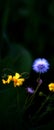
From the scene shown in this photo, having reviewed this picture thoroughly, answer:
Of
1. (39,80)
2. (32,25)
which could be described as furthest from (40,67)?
(32,25)

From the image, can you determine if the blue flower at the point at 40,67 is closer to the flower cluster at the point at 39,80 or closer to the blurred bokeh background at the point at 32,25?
the flower cluster at the point at 39,80

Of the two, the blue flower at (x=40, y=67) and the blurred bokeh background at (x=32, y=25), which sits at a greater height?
the blurred bokeh background at (x=32, y=25)

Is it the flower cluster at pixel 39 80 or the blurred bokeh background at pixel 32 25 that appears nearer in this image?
the flower cluster at pixel 39 80

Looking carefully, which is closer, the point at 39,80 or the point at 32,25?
the point at 39,80

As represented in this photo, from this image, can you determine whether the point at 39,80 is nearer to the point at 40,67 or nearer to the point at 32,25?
the point at 40,67

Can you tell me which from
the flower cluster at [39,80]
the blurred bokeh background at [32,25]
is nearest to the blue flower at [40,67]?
the flower cluster at [39,80]

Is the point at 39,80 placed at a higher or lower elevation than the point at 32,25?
lower

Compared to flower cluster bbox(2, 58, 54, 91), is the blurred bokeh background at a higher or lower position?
higher

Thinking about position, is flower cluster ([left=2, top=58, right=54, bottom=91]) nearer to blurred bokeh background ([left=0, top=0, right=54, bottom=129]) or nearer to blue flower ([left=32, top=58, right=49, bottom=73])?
blue flower ([left=32, top=58, right=49, bottom=73])

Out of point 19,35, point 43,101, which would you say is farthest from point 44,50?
point 43,101

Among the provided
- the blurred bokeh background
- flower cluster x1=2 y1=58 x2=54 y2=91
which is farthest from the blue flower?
the blurred bokeh background

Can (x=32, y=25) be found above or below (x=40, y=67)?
above
